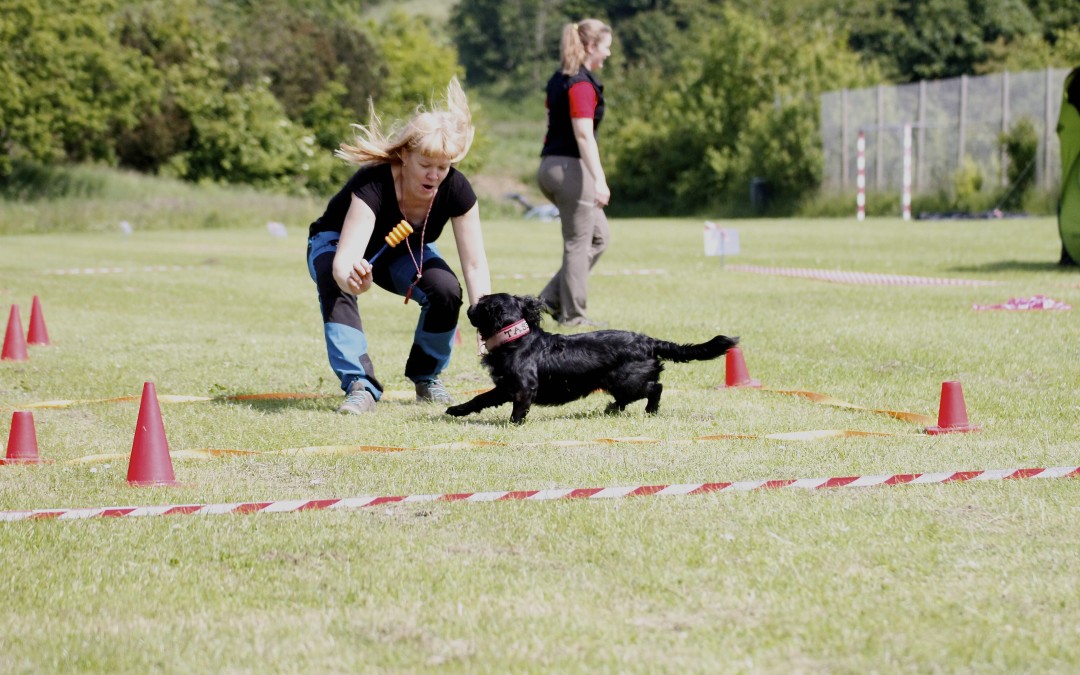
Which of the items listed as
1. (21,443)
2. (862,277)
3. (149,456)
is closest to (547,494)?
(149,456)

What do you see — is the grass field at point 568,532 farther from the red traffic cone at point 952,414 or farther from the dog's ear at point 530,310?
the dog's ear at point 530,310

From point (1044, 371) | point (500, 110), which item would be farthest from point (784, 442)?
point (500, 110)

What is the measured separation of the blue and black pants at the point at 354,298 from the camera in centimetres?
752

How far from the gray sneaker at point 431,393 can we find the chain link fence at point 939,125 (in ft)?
90.9

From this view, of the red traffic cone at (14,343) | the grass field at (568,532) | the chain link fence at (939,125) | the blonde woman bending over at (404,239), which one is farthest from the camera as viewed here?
the chain link fence at (939,125)

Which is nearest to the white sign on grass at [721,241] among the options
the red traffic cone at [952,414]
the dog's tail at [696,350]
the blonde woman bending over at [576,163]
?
the blonde woman bending over at [576,163]

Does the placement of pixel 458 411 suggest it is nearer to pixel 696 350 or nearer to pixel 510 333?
pixel 510 333

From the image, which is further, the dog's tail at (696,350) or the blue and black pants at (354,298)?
the blue and black pants at (354,298)

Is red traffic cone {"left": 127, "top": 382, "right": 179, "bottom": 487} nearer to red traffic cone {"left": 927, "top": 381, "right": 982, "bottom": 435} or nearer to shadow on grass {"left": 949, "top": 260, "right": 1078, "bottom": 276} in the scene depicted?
red traffic cone {"left": 927, "top": 381, "right": 982, "bottom": 435}

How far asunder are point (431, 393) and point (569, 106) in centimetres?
395

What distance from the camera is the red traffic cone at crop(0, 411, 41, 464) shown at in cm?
602

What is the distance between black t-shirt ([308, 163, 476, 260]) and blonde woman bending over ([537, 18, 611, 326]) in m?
3.38

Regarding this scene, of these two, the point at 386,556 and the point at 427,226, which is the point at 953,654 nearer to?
the point at 386,556

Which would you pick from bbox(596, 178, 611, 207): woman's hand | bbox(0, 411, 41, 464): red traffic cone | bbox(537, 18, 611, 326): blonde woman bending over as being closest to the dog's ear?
bbox(0, 411, 41, 464): red traffic cone
